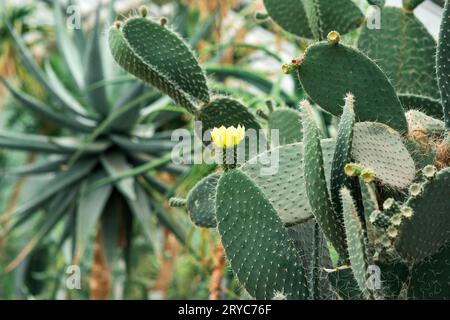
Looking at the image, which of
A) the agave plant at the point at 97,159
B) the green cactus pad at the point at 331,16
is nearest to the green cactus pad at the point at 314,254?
the green cactus pad at the point at 331,16

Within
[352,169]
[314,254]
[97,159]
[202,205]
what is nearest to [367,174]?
[352,169]

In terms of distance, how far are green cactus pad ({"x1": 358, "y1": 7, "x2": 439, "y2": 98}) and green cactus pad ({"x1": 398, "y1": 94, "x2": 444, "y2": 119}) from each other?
0.12m

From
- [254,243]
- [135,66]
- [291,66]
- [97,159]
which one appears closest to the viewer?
[254,243]

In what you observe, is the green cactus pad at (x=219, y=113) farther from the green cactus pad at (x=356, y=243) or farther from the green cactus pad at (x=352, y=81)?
the green cactus pad at (x=356, y=243)

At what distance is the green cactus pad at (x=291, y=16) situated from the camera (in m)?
1.39

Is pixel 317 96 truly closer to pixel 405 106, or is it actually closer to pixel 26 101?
pixel 405 106

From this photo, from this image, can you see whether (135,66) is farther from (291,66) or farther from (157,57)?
(291,66)

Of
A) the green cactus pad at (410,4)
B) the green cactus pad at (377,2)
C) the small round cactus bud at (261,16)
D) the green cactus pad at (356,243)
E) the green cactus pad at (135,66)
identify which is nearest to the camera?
the green cactus pad at (356,243)

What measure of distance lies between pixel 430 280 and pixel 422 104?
0.38m

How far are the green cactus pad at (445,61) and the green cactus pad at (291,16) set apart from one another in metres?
0.42

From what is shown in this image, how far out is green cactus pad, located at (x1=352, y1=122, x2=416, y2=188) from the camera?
3.12ft

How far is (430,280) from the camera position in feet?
3.00

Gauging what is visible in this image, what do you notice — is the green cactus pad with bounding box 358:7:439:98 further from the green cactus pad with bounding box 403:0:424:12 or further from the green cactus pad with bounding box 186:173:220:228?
the green cactus pad with bounding box 186:173:220:228
